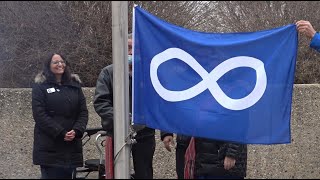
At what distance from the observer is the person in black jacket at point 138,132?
14.8 ft

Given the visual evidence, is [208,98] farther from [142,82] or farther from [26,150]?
[26,150]

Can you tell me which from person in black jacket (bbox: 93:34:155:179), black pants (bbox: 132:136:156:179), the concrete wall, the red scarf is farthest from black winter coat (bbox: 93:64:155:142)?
the concrete wall

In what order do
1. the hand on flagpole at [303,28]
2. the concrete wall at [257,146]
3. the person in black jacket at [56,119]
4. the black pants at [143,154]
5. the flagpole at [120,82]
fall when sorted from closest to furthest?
the flagpole at [120,82], the hand on flagpole at [303,28], the person in black jacket at [56,119], the black pants at [143,154], the concrete wall at [257,146]

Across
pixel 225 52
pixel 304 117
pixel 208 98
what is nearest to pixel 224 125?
pixel 208 98

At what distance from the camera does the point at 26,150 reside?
21.7 ft

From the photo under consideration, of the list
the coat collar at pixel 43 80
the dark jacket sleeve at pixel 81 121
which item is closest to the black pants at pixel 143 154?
the dark jacket sleeve at pixel 81 121

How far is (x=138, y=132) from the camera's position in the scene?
4.89 metres

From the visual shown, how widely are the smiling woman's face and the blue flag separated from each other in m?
1.13

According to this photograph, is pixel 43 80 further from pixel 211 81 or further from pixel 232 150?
pixel 232 150

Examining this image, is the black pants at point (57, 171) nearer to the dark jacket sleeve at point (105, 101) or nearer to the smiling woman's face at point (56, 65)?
the dark jacket sleeve at point (105, 101)

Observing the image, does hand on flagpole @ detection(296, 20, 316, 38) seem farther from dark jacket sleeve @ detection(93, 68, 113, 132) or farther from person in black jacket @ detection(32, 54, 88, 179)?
person in black jacket @ detection(32, 54, 88, 179)

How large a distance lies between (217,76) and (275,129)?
543 millimetres

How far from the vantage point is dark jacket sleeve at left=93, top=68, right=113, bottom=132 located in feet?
14.7

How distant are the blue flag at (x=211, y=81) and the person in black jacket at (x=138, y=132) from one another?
0.62 m
